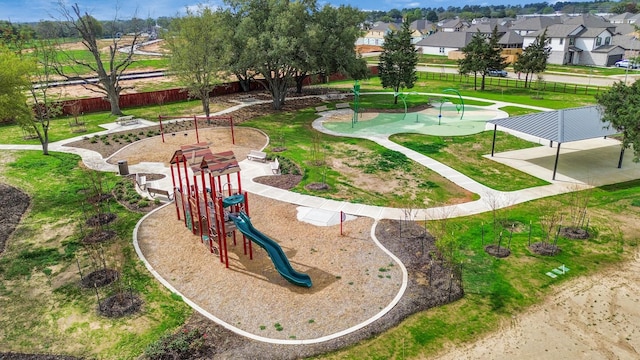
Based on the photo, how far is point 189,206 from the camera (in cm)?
1881

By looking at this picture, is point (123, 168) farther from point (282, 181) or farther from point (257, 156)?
point (282, 181)

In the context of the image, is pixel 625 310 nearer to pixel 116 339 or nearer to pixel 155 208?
pixel 116 339

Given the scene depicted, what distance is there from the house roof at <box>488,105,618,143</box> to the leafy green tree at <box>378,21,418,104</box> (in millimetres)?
18511

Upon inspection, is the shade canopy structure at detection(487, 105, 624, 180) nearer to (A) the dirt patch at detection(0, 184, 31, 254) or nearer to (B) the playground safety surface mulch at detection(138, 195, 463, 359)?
(B) the playground safety surface mulch at detection(138, 195, 463, 359)

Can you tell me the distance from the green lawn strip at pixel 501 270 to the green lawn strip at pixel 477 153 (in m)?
2.80

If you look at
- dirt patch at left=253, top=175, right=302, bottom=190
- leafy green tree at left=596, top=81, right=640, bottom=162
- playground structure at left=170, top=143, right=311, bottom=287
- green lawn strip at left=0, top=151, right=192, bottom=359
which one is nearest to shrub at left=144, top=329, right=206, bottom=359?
green lawn strip at left=0, top=151, right=192, bottom=359

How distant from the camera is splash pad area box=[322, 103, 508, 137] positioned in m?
35.9

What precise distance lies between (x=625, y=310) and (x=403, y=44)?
35094 mm

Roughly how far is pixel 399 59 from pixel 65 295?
3749cm

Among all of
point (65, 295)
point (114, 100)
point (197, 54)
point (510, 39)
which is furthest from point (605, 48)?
point (65, 295)

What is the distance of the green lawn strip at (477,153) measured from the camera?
2519 centimetres

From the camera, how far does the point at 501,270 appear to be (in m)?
16.3

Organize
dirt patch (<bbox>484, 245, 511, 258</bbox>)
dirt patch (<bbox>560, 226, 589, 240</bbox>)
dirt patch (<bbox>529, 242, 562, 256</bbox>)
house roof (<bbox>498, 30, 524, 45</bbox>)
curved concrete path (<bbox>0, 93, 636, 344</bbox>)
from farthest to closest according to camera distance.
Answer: house roof (<bbox>498, 30, 524, 45</bbox>) < curved concrete path (<bbox>0, 93, 636, 344</bbox>) < dirt patch (<bbox>560, 226, 589, 240</bbox>) < dirt patch (<bbox>529, 242, 562, 256</bbox>) < dirt patch (<bbox>484, 245, 511, 258</bbox>)

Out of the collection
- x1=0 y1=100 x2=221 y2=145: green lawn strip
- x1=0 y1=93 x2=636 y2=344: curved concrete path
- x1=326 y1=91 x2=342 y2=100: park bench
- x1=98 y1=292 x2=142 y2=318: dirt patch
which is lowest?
x1=98 y1=292 x2=142 y2=318: dirt patch
